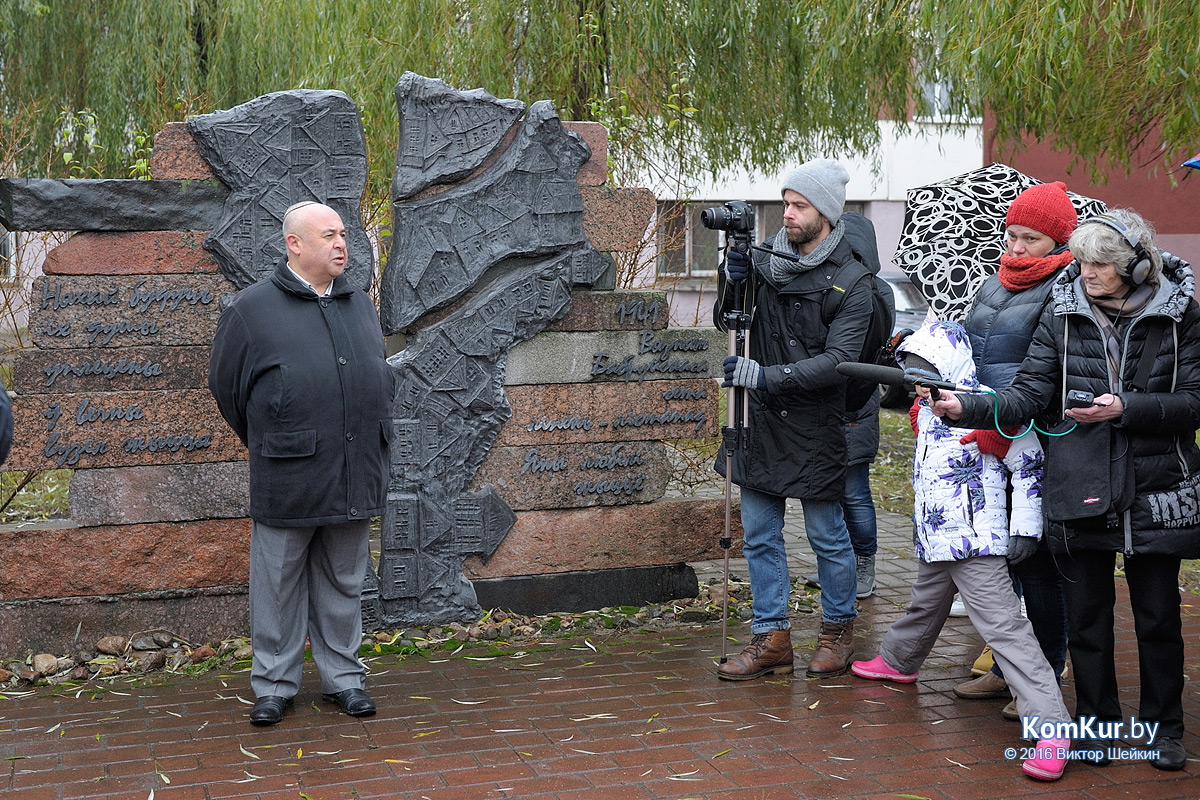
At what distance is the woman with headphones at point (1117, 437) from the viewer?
4.01 meters

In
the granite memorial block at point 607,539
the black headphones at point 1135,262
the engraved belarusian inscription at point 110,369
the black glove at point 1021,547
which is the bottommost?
the granite memorial block at point 607,539

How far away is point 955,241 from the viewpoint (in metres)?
5.12

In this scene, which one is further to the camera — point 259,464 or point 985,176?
point 985,176

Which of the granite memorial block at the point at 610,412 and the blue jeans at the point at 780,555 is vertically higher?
the granite memorial block at the point at 610,412

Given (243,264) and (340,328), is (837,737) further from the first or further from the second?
(243,264)

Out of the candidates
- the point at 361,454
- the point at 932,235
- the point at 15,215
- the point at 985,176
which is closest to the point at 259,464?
the point at 361,454

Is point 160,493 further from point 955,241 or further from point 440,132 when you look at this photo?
point 955,241

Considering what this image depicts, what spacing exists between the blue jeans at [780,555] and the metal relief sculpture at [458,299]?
133 centimetres

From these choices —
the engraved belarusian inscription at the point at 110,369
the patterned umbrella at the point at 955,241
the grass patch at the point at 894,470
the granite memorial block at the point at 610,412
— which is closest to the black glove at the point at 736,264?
the patterned umbrella at the point at 955,241

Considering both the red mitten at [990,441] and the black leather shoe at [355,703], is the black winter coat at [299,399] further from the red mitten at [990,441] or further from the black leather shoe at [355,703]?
the red mitten at [990,441]

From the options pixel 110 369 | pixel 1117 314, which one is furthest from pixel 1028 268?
pixel 110 369

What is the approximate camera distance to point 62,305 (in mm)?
5324

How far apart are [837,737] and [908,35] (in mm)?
6930

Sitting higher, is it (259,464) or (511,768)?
(259,464)
